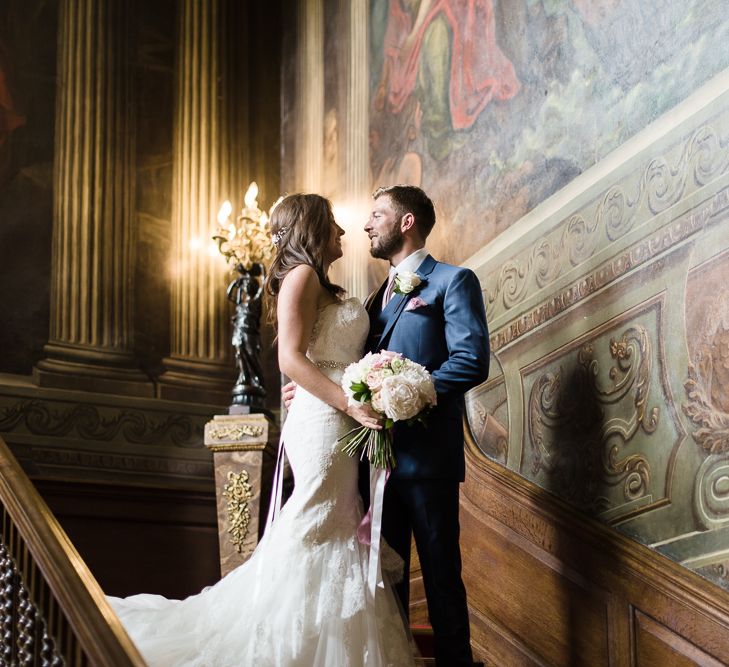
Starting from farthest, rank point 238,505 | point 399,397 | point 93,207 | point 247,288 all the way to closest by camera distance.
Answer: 1. point 93,207
2. point 247,288
3. point 238,505
4. point 399,397

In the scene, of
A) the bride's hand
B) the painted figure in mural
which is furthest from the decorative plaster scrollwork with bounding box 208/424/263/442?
the bride's hand

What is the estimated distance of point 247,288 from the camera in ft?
23.1

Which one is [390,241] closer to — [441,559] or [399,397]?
[399,397]

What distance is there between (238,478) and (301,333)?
2.73 m

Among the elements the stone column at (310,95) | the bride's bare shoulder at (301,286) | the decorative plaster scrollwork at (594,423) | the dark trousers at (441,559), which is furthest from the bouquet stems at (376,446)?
the stone column at (310,95)

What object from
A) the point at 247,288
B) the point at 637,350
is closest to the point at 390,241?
the point at 637,350

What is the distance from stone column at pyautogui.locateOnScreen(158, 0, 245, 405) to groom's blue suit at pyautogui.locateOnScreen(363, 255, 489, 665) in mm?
3773

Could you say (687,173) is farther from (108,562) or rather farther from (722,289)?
(108,562)

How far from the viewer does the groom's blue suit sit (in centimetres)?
379

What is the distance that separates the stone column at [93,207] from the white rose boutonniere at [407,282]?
375 centimetres

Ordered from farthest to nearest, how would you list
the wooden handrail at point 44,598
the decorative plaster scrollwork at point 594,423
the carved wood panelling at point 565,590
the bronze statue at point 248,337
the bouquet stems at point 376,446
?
the bronze statue at point 248,337 < the decorative plaster scrollwork at point 594,423 < the bouquet stems at point 376,446 < the carved wood panelling at point 565,590 < the wooden handrail at point 44,598

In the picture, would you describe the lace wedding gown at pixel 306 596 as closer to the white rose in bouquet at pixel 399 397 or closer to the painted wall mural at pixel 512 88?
the white rose in bouquet at pixel 399 397

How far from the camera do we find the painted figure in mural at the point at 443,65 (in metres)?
5.54

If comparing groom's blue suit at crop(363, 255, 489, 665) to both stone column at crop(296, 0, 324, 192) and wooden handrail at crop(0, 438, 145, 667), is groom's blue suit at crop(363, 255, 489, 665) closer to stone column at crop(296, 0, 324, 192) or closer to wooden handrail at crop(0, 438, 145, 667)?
wooden handrail at crop(0, 438, 145, 667)
